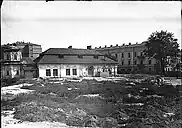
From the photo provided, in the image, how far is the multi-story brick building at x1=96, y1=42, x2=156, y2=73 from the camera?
1.74 m

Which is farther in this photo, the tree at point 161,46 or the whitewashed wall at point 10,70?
the tree at point 161,46

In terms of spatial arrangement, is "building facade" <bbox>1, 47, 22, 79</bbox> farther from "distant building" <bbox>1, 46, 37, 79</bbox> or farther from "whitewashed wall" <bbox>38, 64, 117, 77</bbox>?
"whitewashed wall" <bbox>38, 64, 117, 77</bbox>

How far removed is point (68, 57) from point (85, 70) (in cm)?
16

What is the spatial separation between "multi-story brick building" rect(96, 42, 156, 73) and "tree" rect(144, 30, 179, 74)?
5 centimetres

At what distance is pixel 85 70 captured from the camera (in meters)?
1.66

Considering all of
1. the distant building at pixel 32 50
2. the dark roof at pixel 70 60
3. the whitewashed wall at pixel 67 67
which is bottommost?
the whitewashed wall at pixel 67 67

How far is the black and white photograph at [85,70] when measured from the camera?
1.44 metres

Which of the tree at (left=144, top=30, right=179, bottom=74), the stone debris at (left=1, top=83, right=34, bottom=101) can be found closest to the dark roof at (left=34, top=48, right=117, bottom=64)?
the stone debris at (left=1, top=83, right=34, bottom=101)

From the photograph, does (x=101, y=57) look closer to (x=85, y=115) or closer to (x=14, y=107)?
(x=85, y=115)

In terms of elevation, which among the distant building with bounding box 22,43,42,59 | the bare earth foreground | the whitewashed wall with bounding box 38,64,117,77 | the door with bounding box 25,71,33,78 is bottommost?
the bare earth foreground

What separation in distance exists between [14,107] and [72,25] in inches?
27.8

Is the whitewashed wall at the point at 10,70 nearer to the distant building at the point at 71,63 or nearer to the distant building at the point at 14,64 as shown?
the distant building at the point at 14,64

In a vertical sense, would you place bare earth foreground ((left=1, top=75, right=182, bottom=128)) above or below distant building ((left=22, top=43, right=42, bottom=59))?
below

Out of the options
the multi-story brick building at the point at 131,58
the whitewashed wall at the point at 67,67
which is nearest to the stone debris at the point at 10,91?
the whitewashed wall at the point at 67,67
